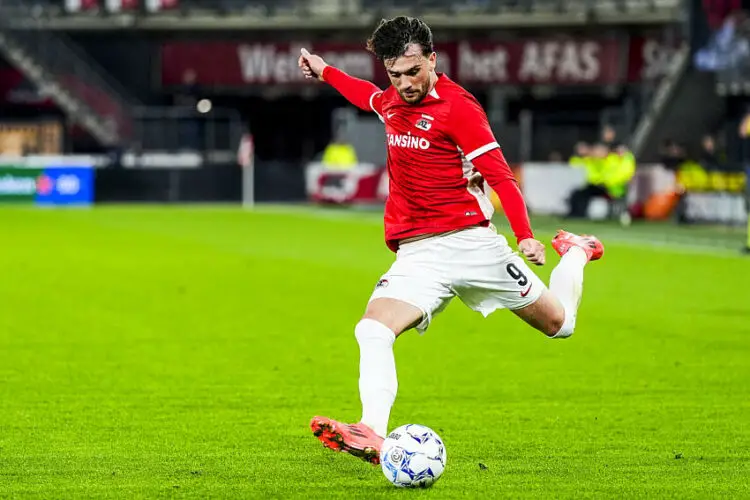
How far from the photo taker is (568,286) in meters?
8.48

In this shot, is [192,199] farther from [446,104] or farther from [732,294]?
[446,104]

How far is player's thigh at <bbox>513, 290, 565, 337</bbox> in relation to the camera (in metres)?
7.92

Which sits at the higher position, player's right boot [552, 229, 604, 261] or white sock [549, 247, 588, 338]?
player's right boot [552, 229, 604, 261]

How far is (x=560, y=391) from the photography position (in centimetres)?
1026

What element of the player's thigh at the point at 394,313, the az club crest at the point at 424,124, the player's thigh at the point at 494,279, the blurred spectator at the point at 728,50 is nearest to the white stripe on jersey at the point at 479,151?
the az club crest at the point at 424,124

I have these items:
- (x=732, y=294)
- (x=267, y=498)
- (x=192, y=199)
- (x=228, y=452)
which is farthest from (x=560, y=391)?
(x=192, y=199)

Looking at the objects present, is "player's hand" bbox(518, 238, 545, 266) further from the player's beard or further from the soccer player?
the player's beard

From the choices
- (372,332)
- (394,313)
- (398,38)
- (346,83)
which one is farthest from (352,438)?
(346,83)

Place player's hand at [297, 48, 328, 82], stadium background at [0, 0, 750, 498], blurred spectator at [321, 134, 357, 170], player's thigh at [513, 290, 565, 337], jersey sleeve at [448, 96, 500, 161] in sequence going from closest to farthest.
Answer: jersey sleeve at [448, 96, 500, 161], player's thigh at [513, 290, 565, 337], stadium background at [0, 0, 750, 498], player's hand at [297, 48, 328, 82], blurred spectator at [321, 134, 357, 170]

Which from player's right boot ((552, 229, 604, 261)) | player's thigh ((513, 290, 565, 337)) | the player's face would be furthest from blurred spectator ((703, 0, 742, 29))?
the player's face

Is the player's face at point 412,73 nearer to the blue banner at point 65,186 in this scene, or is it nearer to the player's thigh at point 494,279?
the player's thigh at point 494,279

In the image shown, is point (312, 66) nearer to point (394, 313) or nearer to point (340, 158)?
point (394, 313)

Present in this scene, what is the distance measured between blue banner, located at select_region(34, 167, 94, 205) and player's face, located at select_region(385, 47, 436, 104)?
1379 inches

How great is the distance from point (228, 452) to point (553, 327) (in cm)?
176
